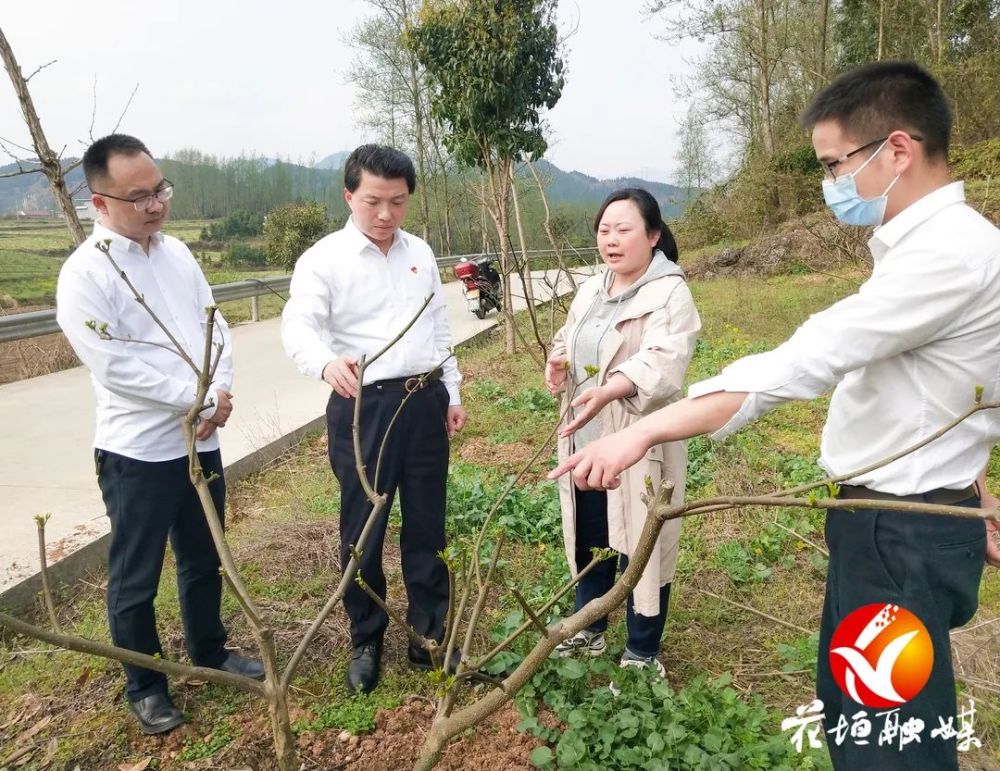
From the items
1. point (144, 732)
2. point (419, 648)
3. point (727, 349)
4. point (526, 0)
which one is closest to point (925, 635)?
point (419, 648)

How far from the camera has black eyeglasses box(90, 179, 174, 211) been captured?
2.16 m

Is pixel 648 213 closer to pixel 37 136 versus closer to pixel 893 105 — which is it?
pixel 893 105

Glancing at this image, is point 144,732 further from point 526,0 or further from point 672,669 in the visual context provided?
point 526,0

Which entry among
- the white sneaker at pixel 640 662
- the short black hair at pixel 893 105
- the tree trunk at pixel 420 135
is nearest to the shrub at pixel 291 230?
the tree trunk at pixel 420 135

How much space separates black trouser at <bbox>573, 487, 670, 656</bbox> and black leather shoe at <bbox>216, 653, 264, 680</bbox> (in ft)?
3.98

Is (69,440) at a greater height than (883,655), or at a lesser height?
lesser

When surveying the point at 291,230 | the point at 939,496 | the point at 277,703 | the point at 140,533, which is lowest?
the point at 277,703

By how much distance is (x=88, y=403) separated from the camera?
18.5 feet

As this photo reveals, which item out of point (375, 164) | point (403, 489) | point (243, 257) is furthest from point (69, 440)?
point (243, 257)

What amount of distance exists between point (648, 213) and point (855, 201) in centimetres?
104

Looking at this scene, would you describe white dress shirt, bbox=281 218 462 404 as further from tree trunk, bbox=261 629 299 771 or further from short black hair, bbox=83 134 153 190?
tree trunk, bbox=261 629 299 771

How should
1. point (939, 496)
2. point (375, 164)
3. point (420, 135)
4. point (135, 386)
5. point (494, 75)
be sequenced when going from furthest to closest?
point (420, 135), point (494, 75), point (375, 164), point (135, 386), point (939, 496)

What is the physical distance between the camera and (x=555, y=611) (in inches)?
111

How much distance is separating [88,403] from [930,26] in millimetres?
17850
